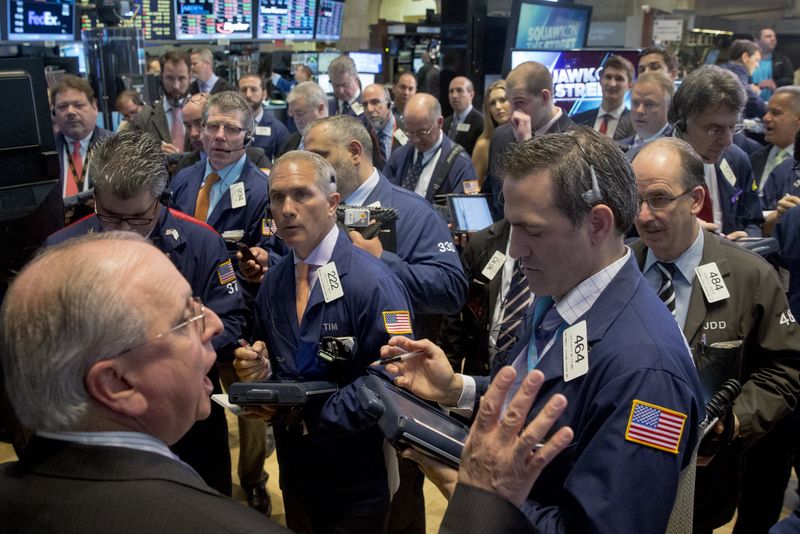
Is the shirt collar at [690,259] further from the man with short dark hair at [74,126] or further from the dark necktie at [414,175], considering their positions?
the man with short dark hair at [74,126]

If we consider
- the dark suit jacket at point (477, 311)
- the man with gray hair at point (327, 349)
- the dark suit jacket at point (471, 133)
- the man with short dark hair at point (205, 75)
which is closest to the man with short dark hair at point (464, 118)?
the dark suit jacket at point (471, 133)

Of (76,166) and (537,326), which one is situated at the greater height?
(537,326)

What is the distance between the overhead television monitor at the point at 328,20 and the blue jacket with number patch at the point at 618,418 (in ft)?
39.5

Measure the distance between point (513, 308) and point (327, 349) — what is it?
98 cm

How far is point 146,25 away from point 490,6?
5.05 metres

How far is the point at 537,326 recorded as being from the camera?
1914mm

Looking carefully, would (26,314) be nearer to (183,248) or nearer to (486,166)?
(183,248)

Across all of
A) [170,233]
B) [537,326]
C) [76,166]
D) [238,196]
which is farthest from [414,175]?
[537,326]

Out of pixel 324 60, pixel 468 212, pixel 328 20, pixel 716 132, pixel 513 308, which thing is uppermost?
pixel 328 20

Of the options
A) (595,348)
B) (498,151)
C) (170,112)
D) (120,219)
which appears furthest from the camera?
→ (170,112)

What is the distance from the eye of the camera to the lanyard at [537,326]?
5.82 feet

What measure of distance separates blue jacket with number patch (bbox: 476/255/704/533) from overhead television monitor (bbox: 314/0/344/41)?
12.0 metres

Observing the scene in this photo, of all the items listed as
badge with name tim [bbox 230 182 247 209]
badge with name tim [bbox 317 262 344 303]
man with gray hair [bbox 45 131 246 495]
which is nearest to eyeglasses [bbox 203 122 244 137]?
badge with name tim [bbox 230 182 247 209]

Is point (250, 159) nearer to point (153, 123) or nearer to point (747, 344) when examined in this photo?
point (153, 123)
